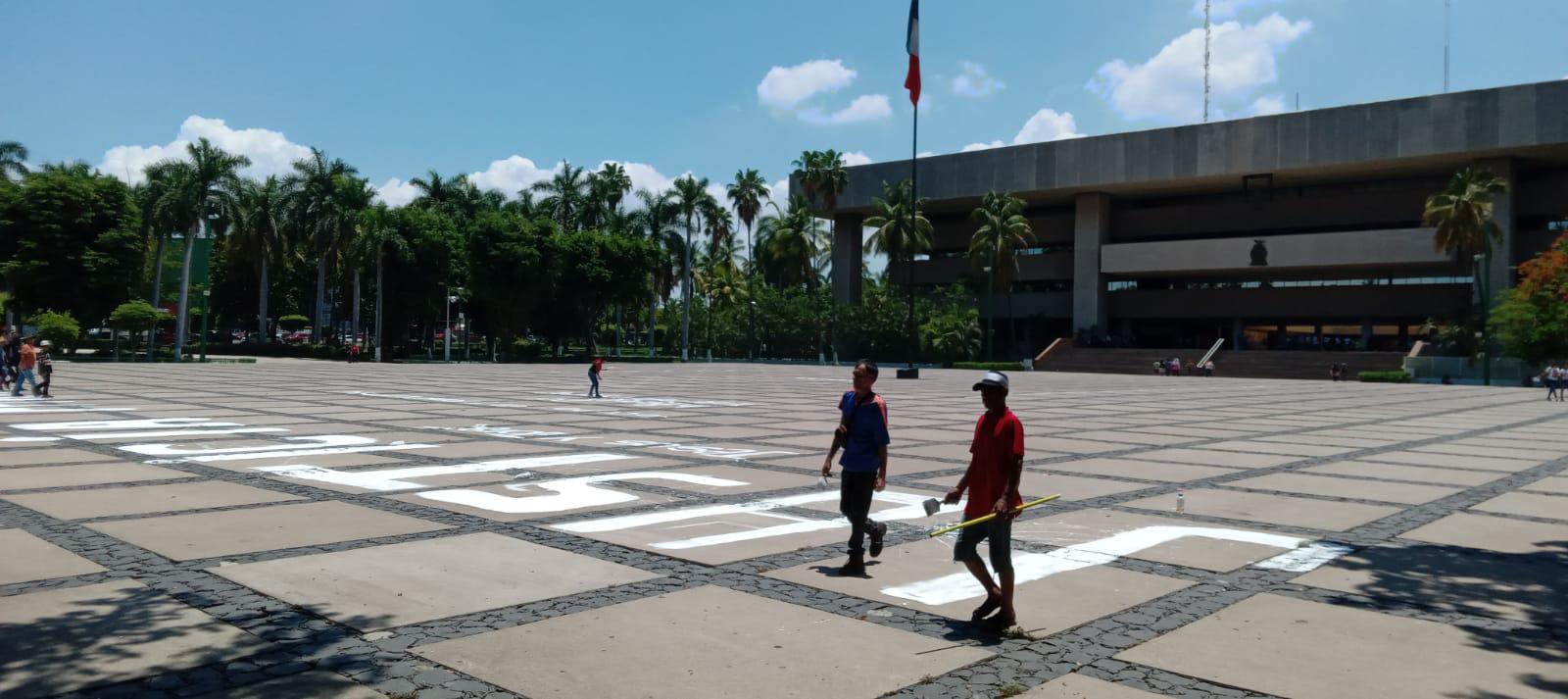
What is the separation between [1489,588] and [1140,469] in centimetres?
632

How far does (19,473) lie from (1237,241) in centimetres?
6804

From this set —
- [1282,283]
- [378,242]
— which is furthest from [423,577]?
[1282,283]

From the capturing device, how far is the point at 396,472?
11703mm

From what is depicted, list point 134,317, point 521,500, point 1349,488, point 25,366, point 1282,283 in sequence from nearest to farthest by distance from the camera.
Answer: point 521,500, point 1349,488, point 25,366, point 134,317, point 1282,283

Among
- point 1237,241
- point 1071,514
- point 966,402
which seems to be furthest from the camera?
point 1237,241

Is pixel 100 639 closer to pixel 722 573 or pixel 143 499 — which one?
pixel 722 573

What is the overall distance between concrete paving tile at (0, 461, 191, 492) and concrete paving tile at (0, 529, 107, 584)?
2.96 meters

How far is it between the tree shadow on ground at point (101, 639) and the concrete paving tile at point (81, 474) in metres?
5.03

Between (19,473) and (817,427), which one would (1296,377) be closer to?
(817,427)

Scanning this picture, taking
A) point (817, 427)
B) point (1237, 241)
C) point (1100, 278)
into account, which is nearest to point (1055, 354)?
point (1100, 278)

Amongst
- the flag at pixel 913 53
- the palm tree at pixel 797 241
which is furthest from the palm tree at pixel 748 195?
the flag at pixel 913 53

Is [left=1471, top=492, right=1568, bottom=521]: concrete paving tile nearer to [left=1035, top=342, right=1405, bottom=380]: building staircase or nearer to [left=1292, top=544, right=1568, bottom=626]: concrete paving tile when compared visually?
[left=1292, top=544, right=1568, bottom=626]: concrete paving tile

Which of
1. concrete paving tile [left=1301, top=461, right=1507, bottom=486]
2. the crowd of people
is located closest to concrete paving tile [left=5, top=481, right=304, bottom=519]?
concrete paving tile [left=1301, top=461, right=1507, bottom=486]

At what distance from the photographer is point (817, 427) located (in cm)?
1869
